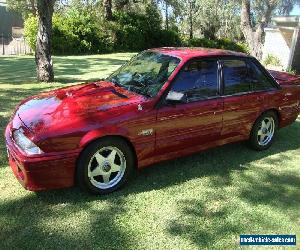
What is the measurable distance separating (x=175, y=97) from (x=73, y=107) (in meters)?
1.22

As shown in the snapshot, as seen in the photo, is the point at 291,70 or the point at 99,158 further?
the point at 291,70

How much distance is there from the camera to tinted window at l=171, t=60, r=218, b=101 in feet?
16.6

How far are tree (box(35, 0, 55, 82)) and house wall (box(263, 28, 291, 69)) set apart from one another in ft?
29.9

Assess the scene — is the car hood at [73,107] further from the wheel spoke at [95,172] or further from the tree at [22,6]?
the tree at [22,6]

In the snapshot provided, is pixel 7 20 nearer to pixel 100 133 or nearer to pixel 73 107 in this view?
pixel 73 107

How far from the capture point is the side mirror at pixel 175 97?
15.5 ft

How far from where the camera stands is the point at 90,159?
4305mm

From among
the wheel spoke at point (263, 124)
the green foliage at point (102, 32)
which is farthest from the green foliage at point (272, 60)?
the green foliage at point (102, 32)

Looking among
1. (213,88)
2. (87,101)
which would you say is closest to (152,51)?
(213,88)

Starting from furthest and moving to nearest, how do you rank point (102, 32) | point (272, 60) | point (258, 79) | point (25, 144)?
point (102, 32), point (272, 60), point (258, 79), point (25, 144)

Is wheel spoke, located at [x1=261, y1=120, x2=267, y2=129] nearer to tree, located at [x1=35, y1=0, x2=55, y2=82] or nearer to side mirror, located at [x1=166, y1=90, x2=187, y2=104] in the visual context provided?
side mirror, located at [x1=166, y1=90, x2=187, y2=104]

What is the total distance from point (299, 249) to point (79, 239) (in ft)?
7.15

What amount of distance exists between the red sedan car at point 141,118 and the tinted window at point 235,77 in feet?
0.05

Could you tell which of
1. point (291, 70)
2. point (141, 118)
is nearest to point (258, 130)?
point (141, 118)
